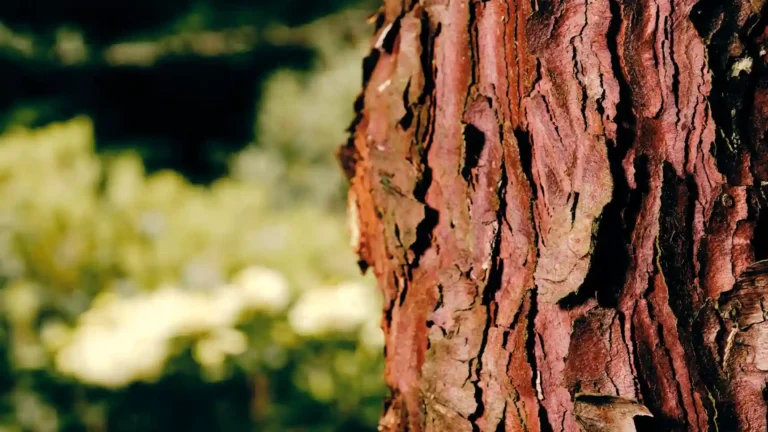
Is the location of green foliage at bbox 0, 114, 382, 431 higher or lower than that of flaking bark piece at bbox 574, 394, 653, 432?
higher

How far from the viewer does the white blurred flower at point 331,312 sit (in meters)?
2.19

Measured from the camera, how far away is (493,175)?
2.38 ft

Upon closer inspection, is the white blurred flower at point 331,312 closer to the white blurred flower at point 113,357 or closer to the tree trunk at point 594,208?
the white blurred flower at point 113,357

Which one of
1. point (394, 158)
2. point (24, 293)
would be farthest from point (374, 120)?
point (24, 293)

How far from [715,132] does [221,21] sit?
5.90 meters

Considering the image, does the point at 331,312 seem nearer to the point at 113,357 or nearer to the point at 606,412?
the point at 113,357

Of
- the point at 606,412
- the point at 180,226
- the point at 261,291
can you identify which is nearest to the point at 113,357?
the point at 261,291

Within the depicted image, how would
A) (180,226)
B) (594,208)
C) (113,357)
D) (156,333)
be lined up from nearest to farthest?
(594,208) → (113,357) → (156,333) → (180,226)

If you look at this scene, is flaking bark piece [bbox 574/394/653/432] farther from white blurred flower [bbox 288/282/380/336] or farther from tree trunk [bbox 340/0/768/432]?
white blurred flower [bbox 288/282/380/336]

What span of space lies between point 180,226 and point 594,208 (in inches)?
121

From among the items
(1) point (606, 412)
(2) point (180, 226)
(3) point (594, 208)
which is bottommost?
(1) point (606, 412)

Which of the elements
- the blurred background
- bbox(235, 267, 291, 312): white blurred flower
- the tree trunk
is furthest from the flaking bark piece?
bbox(235, 267, 291, 312): white blurred flower

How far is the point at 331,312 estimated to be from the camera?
2188mm

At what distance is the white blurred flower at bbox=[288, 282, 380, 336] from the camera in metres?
2.19
